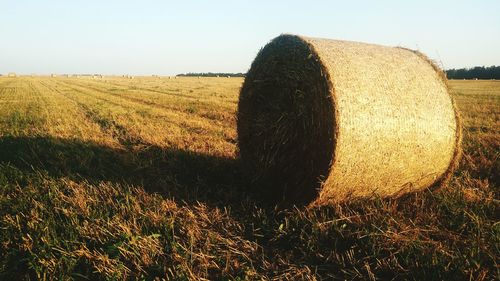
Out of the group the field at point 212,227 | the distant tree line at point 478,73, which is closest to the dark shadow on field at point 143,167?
the field at point 212,227

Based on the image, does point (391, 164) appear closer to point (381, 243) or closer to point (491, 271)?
point (381, 243)

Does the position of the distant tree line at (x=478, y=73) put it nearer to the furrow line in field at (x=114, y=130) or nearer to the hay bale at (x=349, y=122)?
the furrow line in field at (x=114, y=130)

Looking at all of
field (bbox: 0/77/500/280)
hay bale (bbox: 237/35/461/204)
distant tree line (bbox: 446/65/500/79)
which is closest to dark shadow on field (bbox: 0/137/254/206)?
field (bbox: 0/77/500/280)

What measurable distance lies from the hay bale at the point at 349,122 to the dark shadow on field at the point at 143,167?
70 cm

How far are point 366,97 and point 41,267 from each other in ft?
11.7

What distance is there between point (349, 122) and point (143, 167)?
3.56 meters

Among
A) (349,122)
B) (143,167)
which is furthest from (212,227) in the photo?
(143,167)

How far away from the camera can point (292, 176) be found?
17.0 ft

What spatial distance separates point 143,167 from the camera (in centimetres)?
677

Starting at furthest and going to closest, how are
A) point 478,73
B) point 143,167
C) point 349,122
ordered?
point 478,73 < point 143,167 < point 349,122

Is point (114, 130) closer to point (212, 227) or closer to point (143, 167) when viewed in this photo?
point (143, 167)

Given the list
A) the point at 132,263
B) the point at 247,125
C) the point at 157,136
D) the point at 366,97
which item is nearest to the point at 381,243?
the point at 366,97

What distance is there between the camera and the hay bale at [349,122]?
463 cm

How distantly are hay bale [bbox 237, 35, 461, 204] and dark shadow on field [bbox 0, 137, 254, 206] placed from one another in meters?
0.70
